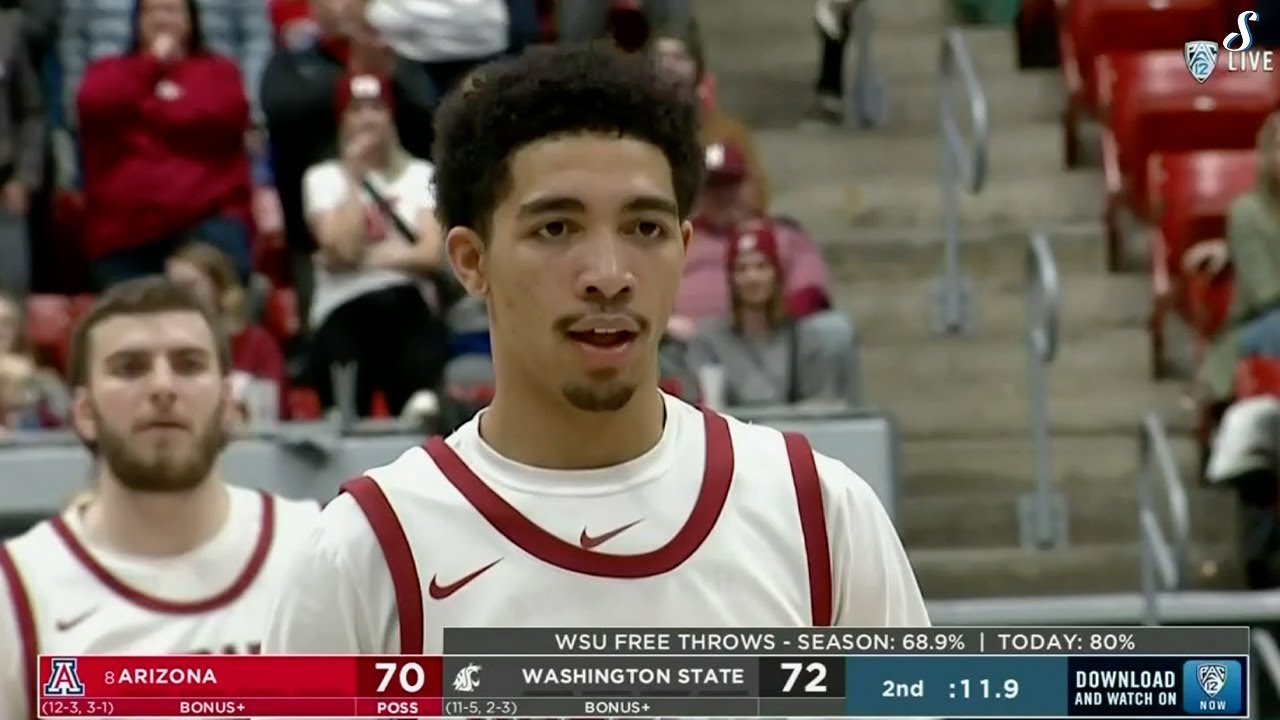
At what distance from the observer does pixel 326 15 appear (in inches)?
271

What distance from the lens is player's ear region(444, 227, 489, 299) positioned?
99.3 inches

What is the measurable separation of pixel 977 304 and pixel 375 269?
210cm

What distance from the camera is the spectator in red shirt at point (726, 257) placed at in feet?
21.0

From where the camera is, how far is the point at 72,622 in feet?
12.5

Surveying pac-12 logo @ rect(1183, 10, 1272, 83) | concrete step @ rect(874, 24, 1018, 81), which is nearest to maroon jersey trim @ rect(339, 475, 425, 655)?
pac-12 logo @ rect(1183, 10, 1272, 83)

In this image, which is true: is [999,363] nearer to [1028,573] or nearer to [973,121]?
[973,121]

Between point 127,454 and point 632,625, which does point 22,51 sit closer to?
point 127,454

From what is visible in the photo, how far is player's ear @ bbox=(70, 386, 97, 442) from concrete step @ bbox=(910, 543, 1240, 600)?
2791 millimetres

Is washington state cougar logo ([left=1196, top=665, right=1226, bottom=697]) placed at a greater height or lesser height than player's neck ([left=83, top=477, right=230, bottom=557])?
lesser

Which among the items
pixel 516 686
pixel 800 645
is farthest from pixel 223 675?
pixel 800 645

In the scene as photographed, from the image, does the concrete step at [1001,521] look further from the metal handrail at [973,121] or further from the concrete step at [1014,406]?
the metal handrail at [973,121]

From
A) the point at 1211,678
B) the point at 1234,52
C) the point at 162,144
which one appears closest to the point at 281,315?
the point at 162,144

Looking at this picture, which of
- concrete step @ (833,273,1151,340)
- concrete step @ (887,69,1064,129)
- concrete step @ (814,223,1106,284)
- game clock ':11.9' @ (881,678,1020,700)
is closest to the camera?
game clock ':11.9' @ (881,678,1020,700)

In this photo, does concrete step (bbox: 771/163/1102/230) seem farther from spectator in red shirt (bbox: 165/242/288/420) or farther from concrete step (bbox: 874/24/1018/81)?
spectator in red shirt (bbox: 165/242/288/420)
